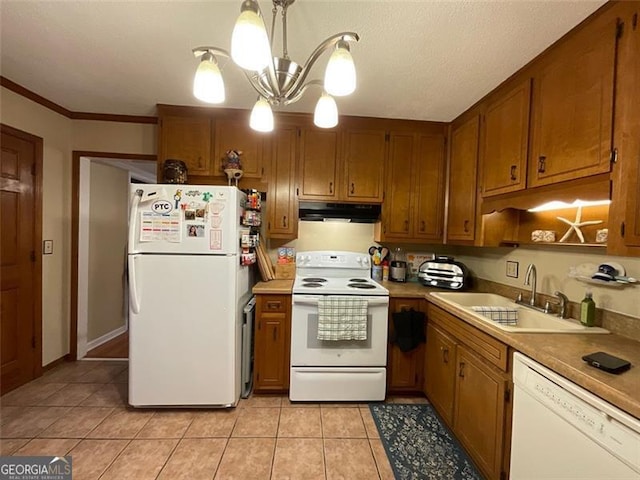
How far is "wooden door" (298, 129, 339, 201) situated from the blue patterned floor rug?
1891 mm

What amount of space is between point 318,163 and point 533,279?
75.1 inches

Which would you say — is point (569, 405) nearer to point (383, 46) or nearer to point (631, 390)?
point (631, 390)

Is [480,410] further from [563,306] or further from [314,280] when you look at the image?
[314,280]

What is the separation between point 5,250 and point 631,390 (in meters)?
3.75

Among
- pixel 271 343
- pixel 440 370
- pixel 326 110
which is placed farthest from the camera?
pixel 271 343

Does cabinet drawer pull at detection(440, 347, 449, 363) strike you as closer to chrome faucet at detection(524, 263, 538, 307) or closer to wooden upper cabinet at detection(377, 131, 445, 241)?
chrome faucet at detection(524, 263, 538, 307)

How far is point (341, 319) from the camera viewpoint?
220 cm

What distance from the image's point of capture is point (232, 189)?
205 cm

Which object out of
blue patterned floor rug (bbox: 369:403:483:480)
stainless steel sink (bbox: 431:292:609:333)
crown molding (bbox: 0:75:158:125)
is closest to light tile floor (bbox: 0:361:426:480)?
blue patterned floor rug (bbox: 369:403:483:480)

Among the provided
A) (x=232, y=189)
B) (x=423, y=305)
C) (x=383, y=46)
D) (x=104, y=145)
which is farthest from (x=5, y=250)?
(x=423, y=305)

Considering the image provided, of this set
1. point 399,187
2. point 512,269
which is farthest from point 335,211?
Answer: point 512,269

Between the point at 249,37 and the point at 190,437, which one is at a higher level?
the point at 249,37

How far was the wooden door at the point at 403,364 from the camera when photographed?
2379 mm

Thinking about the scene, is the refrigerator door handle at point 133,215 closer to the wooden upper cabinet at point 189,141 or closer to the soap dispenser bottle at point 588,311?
the wooden upper cabinet at point 189,141
